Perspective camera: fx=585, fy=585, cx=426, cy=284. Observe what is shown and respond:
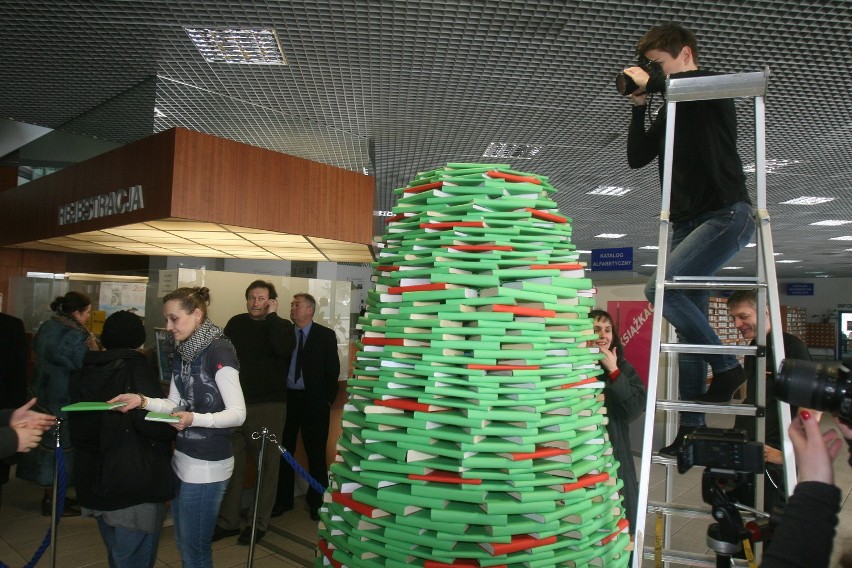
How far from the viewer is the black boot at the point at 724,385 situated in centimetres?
214

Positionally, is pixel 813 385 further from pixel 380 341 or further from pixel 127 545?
pixel 127 545

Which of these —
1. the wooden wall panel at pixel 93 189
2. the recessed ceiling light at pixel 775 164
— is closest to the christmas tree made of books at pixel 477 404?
the wooden wall panel at pixel 93 189

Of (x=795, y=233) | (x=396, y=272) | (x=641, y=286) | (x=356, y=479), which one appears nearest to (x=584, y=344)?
(x=396, y=272)

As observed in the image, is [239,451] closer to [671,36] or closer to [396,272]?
[396,272]

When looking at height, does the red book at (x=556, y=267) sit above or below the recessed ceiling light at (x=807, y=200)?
below

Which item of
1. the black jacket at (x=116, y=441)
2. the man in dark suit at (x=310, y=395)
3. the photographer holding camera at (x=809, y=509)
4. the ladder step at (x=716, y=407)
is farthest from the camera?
the man in dark suit at (x=310, y=395)

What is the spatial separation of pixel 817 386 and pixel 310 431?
14.1 feet

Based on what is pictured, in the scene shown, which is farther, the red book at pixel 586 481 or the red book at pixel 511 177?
the red book at pixel 511 177

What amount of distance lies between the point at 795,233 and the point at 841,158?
632 cm

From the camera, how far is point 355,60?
177 inches

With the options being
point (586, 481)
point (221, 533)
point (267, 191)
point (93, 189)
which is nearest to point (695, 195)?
point (586, 481)

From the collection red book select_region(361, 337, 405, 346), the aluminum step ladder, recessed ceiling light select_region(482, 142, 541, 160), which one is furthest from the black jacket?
recessed ceiling light select_region(482, 142, 541, 160)

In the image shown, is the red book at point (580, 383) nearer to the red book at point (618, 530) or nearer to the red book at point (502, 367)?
the red book at point (502, 367)

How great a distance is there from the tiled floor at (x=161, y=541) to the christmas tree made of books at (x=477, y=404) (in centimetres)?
244
